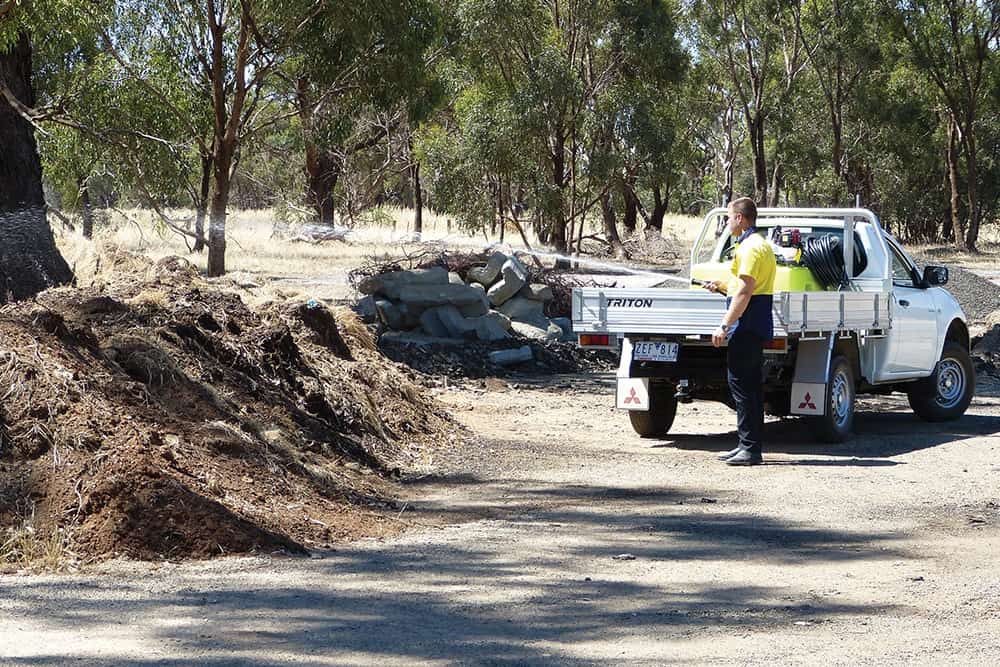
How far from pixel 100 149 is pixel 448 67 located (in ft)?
52.7

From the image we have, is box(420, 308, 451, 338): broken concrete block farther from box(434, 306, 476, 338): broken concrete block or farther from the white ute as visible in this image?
the white ute

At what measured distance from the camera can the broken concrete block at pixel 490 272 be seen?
2097cm

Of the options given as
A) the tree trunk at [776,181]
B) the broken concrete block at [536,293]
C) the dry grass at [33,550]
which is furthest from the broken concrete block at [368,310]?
the tree trunk at [776,181]

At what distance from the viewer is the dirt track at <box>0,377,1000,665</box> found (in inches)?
229

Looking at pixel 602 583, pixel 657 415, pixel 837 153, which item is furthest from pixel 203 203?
pixel 837 153

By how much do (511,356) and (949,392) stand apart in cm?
600

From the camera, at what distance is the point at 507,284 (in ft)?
67.9

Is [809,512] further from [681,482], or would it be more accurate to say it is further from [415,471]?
[415,471]

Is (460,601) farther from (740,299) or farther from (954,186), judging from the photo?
(954,186)

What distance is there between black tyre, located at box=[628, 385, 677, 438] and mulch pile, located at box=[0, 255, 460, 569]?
5.56 feet

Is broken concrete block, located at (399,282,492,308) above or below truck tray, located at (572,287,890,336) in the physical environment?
below

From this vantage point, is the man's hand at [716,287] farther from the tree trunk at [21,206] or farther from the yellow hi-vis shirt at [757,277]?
the tree trunk at [21,206]

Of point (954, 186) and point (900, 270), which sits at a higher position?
point (954, 186)

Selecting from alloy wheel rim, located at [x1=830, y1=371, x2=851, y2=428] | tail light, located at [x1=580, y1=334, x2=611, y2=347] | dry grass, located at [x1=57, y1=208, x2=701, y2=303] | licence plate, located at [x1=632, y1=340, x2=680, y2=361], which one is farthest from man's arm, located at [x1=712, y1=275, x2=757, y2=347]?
dry grass, located at [x1=57, y1=208, x2=701, y2=303]
